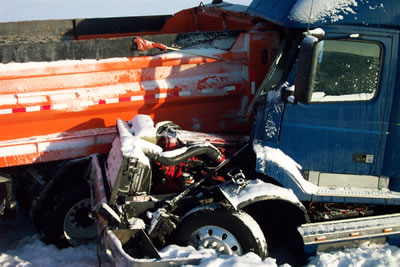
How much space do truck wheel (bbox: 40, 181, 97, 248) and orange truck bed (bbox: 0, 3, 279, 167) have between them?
16.8 inches

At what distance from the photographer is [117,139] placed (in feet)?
15.4

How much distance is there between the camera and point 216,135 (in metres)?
5.12

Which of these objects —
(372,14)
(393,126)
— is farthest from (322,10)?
(393,126)

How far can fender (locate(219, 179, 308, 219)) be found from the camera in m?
4.13

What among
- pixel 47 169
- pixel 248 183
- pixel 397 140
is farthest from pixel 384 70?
pixel 47 169

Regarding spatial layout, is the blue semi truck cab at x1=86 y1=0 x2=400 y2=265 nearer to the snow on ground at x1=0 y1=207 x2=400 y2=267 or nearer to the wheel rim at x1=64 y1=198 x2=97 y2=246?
the snow on ground at x1=0 y1=207 x2=400 y2=267

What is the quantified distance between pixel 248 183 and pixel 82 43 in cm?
223

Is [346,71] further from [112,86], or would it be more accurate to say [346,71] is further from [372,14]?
[112,86]

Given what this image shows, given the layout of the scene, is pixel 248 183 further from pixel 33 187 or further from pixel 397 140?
pixel 33 187

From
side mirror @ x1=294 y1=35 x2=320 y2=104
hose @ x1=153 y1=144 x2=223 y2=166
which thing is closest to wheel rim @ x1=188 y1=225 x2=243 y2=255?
hose @ x1=153 y1=144 x2=223 y2=166

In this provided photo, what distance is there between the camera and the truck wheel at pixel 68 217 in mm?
4992

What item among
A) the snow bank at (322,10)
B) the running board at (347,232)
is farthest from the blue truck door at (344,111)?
the running board at (347,232)

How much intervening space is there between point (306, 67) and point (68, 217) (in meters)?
3.13

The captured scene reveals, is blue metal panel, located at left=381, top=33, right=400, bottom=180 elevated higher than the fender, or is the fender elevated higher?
blue metal panel, located at left=381, top=33, right=400, bottom=180
